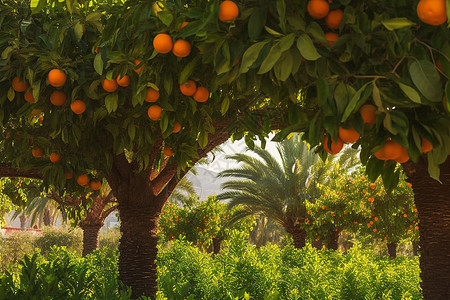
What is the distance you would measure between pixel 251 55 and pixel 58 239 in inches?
1220

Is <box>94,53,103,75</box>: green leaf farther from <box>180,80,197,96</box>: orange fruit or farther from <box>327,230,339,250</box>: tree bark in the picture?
<box>327,230,339,250</box>: tree bark

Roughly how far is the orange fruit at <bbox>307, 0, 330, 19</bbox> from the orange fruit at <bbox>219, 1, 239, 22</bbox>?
307mm

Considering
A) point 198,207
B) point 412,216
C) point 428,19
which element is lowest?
point 428,19

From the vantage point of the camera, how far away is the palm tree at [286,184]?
1605 centimetres

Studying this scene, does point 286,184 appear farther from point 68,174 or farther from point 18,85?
point 18,85

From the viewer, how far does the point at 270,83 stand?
1927mm

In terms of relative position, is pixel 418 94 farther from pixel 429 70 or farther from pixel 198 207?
pixel 198 207

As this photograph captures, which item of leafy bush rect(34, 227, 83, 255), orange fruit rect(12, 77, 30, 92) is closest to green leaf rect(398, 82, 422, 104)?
orange fruit rect(12, 77, 30, 92)

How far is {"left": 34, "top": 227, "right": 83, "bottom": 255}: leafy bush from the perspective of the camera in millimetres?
29281

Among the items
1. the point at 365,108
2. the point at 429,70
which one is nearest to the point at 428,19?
the point at 429,70

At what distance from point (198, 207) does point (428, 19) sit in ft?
63.5

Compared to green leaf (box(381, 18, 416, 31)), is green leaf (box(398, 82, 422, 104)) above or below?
below

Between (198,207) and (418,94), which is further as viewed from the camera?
(198,207)

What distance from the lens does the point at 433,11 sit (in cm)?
139
